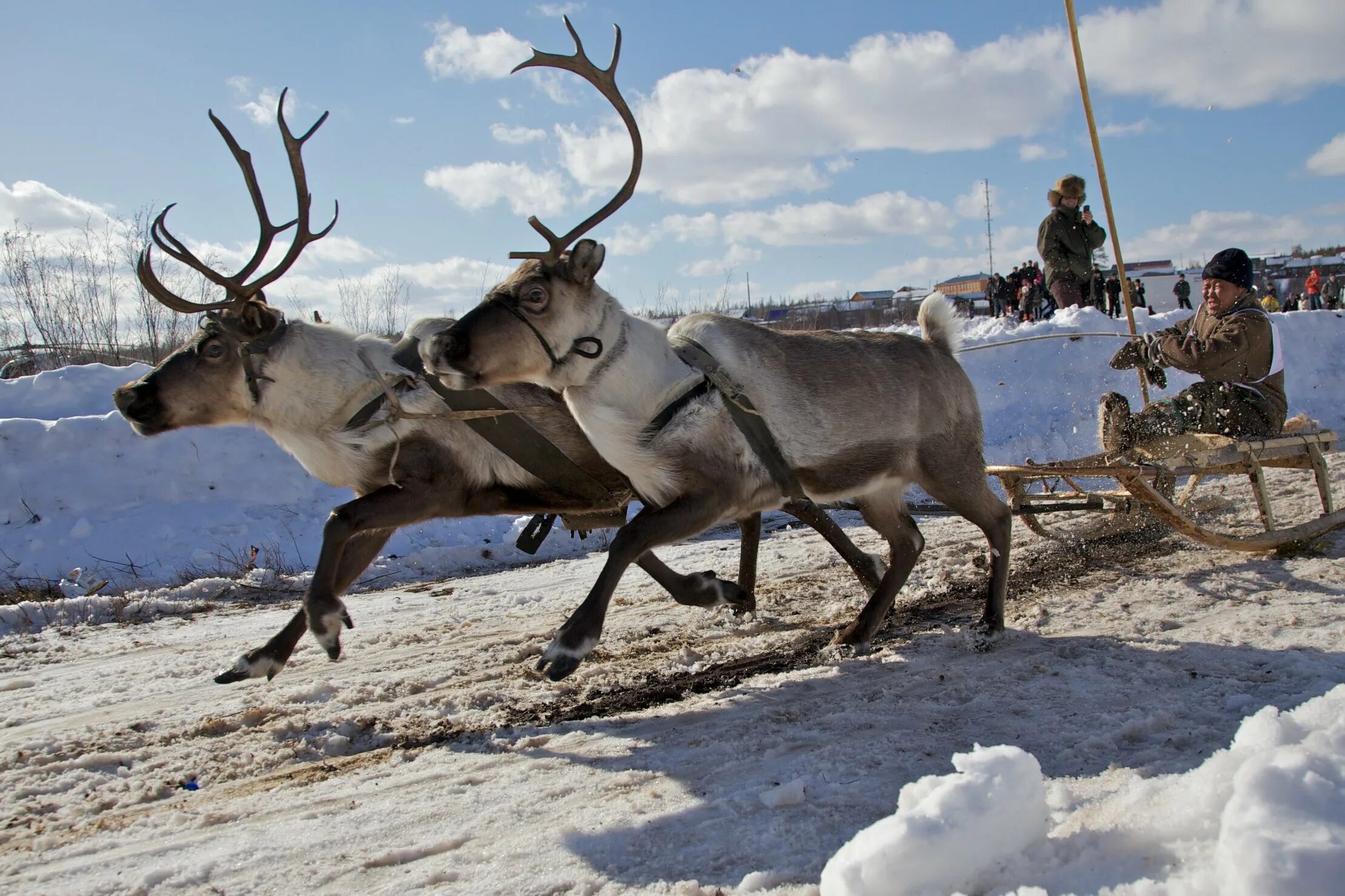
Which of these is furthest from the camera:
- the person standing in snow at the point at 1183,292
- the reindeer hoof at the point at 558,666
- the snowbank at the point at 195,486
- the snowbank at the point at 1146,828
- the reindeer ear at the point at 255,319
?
the person standing in snow at the point at 1183,292

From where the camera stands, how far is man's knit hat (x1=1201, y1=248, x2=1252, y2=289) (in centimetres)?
582

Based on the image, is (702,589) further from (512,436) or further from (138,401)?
(138,401)

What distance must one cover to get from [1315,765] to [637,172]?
3.36 meters

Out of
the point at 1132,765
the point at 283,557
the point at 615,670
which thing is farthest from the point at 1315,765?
the point at 283,557

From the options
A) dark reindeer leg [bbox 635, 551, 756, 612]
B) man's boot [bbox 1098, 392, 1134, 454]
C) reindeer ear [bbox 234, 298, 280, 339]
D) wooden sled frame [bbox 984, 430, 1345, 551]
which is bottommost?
dark reindeer leg [bbox 635, 551, 756, 612]

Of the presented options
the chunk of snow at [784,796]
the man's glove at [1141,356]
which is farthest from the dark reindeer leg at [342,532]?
the man's glove at [1141,356]

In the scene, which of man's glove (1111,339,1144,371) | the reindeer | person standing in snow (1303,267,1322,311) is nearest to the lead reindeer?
the reindeer

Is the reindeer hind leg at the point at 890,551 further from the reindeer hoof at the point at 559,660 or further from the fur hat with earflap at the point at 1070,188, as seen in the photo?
the fur hat with earflap at the point at 1070,188

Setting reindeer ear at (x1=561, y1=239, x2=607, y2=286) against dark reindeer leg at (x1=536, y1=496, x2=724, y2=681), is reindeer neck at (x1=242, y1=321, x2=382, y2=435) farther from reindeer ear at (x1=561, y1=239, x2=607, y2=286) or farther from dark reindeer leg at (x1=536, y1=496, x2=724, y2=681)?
dark reindeer leg at (x1=536, y1=496, x2=724, y2=681)

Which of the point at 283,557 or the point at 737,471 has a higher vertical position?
the point at 737,471

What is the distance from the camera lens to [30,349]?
1352cm

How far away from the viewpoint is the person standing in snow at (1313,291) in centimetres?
2323

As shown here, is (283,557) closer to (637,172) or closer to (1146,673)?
(637,172)

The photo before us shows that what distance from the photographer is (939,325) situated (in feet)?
16.8
